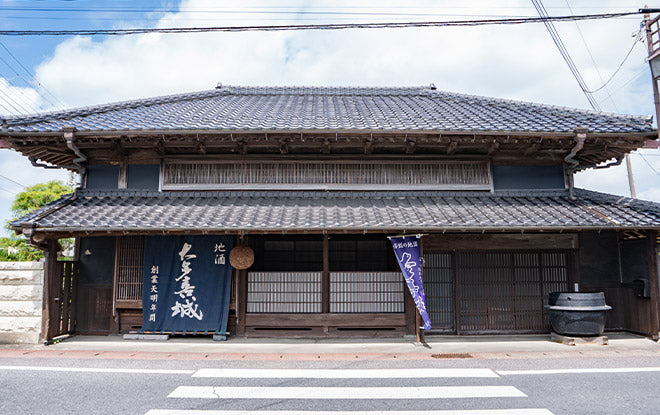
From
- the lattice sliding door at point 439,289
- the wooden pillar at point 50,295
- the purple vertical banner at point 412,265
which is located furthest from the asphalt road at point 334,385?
the lattice sliding door at point 439,289

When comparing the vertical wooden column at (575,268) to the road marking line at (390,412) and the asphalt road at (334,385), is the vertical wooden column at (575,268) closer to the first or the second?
the asphalt road at (334,385)

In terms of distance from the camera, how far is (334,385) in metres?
6.08

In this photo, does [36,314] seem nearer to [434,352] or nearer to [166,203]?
[166,203]

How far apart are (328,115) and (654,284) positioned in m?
8.95

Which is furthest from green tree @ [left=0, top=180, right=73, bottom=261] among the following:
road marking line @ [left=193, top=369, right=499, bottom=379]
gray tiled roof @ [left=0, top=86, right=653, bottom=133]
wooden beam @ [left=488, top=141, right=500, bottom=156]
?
wooden beam @ [left=488, top=141, right=500, bottom=156]

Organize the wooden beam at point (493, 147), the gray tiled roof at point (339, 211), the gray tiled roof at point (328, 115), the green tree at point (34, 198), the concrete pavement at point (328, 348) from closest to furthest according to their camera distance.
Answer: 1. the concrete pavement at point (328, 348)
2. the gray tiled roof at point (339, 211)
3. the gray tiled roof at point (328, 115)
4. the wooden beam at point (493, 147)
5. the green tree at point (34, 198)

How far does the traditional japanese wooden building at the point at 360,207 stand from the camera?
9.10 m

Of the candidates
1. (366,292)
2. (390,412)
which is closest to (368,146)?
(366,292)

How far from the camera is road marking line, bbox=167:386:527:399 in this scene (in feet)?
18.3

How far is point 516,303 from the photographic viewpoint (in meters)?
9.88

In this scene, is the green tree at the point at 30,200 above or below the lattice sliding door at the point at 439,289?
above

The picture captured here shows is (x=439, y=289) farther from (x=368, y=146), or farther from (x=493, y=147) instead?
(x=368, y=146)

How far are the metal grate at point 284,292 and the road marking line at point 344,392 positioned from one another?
3.56 m

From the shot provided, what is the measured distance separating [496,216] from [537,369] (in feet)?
10.9
